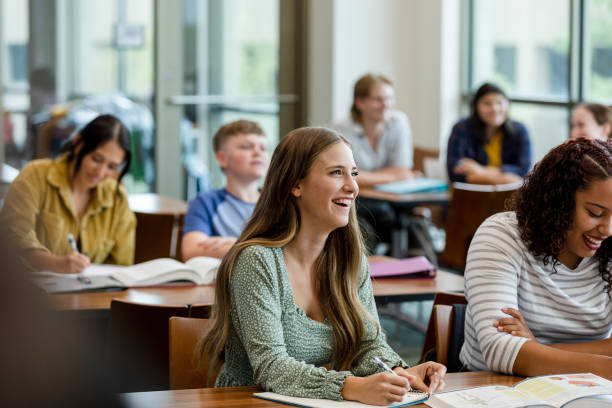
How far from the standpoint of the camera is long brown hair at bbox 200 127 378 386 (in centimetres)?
196

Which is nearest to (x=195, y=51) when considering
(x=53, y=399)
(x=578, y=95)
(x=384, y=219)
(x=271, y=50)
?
(x=271, y=50)

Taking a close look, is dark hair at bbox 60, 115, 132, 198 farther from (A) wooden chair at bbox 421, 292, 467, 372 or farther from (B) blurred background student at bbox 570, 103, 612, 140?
(B) blurred background student at bbox 570, 103, 612, 140

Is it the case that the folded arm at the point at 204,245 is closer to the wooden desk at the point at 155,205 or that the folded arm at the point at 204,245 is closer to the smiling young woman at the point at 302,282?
the wooden desk at the point at 155,205

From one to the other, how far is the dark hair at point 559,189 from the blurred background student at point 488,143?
3.58 meters

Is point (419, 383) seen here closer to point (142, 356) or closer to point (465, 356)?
point (465, 356)

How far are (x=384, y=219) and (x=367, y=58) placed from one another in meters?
2.23

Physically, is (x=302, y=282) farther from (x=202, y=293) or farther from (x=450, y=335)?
(x=202, y=293)

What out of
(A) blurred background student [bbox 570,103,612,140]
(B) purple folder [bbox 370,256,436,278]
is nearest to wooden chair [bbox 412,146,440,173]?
(A) blurred background student [bbox 570,103,612,140]

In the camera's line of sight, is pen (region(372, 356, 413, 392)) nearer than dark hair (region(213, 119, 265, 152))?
Yes

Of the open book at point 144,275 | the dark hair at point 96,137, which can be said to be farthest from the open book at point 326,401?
the dark hair at point 96,137

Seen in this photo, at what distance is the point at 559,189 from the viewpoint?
2.11 m

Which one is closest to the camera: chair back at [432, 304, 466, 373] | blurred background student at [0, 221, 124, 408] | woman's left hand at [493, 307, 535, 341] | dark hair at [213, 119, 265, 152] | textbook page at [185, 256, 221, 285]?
blurred background student at [0, 221, 124, 408]

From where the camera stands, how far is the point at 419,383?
69.2 inches

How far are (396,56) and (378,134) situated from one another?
76.6 inches
